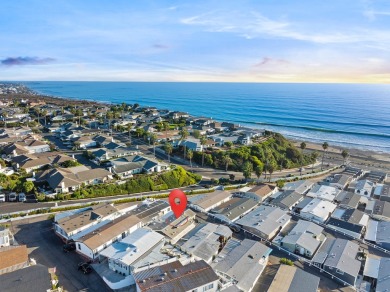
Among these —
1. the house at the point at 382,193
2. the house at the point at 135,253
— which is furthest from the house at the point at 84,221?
the house at the point at 382,193

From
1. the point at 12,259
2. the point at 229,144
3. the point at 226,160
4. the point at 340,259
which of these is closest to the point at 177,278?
the point at 12,259

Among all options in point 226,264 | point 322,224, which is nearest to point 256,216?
point 322,224

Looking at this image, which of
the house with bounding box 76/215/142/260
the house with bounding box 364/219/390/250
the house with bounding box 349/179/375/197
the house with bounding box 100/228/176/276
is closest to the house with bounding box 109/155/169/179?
the house with bounding box 76/215/142/260

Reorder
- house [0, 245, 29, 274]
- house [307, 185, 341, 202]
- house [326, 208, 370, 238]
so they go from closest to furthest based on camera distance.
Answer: house [0, 245, 29, 274] → house [326, 208, 370, 238] → house [307, 185, 341, 202]

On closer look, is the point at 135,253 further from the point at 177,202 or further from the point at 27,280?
the point at 177,202

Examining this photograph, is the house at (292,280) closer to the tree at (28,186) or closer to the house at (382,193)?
the house at (382,193)

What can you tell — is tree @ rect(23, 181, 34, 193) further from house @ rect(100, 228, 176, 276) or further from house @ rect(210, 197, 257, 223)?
house @ rect(210, 197, 257, 223)
